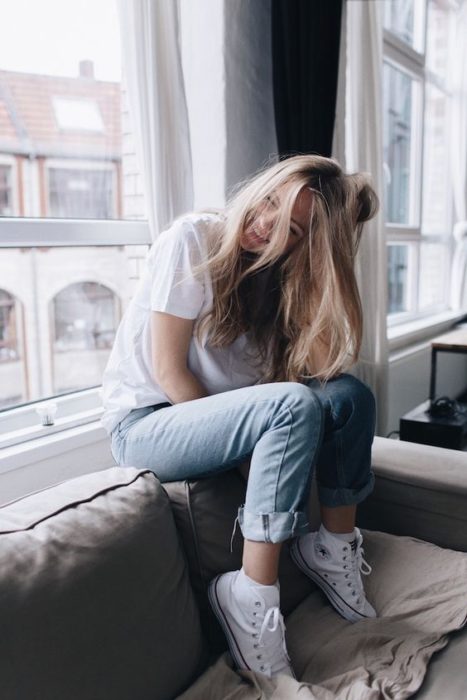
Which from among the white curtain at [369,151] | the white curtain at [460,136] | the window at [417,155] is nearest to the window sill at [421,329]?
the window at [417,155]

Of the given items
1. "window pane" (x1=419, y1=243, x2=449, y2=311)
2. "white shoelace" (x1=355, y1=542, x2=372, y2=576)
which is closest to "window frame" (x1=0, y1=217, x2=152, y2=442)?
"white shoelace" (x1=355, y1=542, x2=372, y2=576)

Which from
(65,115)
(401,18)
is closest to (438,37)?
(401,18)

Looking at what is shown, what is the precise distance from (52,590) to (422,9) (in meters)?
3.76

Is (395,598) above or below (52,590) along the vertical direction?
below

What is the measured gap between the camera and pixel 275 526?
3.36ft

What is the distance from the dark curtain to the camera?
1.97 metres

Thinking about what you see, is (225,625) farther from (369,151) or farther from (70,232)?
(369,151)

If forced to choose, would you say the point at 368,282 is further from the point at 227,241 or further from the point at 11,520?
the point at 11,520

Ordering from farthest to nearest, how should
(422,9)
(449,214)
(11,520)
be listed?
1. (449,214)
2. (422,9)
3. (11,520)

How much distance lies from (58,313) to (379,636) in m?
1.12

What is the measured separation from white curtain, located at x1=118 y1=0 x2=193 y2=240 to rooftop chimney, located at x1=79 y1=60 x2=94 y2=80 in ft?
0.52

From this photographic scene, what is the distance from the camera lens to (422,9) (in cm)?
356

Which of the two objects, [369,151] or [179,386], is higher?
[369,151]

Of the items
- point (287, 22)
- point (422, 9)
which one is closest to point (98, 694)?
point (287, 22)
